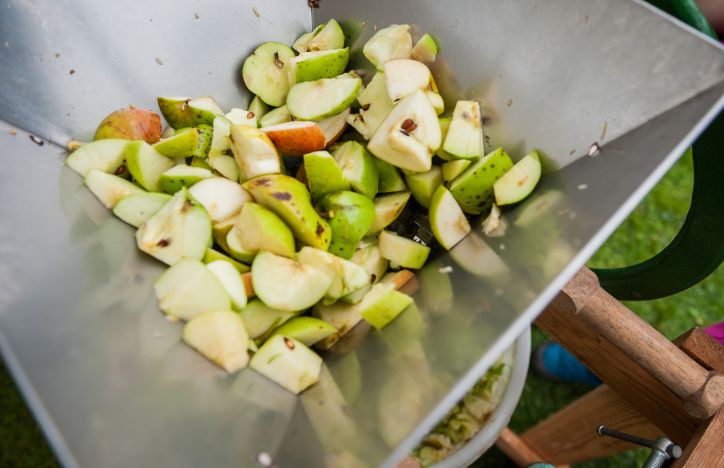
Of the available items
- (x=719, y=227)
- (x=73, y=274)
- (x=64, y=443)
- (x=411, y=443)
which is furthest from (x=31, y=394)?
(x=719, y=227)

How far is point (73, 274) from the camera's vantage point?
0.74 meters

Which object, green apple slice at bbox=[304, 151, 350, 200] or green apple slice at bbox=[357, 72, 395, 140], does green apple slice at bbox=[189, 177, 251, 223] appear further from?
green apple slice at bbox=[357, 72, 395, 140]

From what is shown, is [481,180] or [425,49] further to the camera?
[425,49]

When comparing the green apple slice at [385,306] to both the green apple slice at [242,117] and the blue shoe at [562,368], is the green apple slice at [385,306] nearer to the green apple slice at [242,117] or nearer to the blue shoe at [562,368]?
the green apple slice at [242,117]

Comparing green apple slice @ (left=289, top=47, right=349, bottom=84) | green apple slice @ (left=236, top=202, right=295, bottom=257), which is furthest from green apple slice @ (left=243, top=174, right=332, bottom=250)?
green apple slice @ (left=289, top=47, right=349, bottom=84)

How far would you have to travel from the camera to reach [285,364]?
72cm

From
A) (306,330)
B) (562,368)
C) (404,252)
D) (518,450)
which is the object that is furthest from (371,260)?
(562,368)

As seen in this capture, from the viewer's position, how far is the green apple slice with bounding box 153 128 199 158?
91 cm

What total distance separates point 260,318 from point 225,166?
0.89 ft

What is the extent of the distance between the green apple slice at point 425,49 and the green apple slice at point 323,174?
0.82 ft

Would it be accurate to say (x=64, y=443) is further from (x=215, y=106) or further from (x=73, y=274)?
(x=215, y=106)

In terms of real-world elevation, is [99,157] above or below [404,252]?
above

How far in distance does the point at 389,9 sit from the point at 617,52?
1.35 ft

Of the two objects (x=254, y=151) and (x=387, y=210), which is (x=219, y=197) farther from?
(x=387, y=210)
